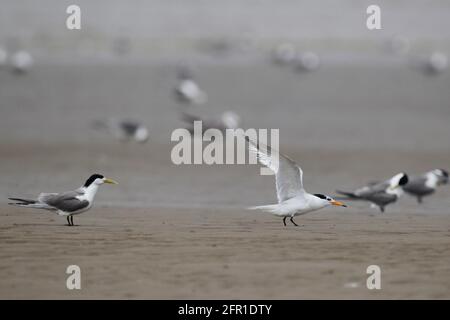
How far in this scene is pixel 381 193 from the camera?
14.0 m

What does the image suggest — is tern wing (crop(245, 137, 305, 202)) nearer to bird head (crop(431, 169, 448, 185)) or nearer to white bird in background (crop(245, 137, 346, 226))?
white bird in background (crop(245, 137, 346, 226))

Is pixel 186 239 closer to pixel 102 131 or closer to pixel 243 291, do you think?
pixel 243 291

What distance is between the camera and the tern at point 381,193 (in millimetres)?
13961

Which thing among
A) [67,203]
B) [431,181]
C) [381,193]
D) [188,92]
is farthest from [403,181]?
[188,92]

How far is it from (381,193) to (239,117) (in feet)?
23.7

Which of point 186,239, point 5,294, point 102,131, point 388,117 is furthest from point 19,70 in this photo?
point 5,294

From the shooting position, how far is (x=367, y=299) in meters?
8.67

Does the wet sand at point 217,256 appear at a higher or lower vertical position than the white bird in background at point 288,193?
lower

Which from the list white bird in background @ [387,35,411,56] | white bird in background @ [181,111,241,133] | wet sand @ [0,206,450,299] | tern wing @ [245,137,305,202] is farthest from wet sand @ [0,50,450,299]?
white bird in background @ [387,35,411,56]

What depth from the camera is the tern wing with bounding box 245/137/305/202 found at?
1129 cm

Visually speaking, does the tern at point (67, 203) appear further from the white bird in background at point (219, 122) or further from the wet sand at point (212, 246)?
the white bird in background at point (219, 122)

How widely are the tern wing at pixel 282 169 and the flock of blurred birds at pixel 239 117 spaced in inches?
97.0

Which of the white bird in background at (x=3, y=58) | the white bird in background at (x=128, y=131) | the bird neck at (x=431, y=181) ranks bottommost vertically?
the bird neck at (x=431, y=181)

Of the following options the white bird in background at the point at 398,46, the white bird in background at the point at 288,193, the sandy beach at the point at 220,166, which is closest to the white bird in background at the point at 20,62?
the sandy beach at the point at 220,166
